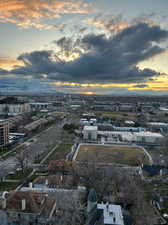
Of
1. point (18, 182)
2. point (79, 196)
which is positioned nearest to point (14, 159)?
point (18, 182)

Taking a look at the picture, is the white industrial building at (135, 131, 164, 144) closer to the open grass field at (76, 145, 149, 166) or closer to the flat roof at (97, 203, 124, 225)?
the open grass field at (76, 145, 149, 166)

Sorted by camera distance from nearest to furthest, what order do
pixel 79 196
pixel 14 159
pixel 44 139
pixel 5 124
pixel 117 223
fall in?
pixel 117 223
pixel 79 196
pixel 14 159
pixel 5 124
pixel 44 139

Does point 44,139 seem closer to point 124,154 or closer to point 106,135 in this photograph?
point 106,135

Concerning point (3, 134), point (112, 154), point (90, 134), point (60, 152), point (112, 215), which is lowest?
point (60, 152)

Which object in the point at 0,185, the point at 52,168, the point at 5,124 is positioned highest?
the point at 5,124

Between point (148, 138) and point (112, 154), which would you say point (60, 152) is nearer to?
point (112, 154)

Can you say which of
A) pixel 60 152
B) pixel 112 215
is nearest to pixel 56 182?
pixel 112 215

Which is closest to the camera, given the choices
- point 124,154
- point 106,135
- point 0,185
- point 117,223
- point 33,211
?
point 117,223
